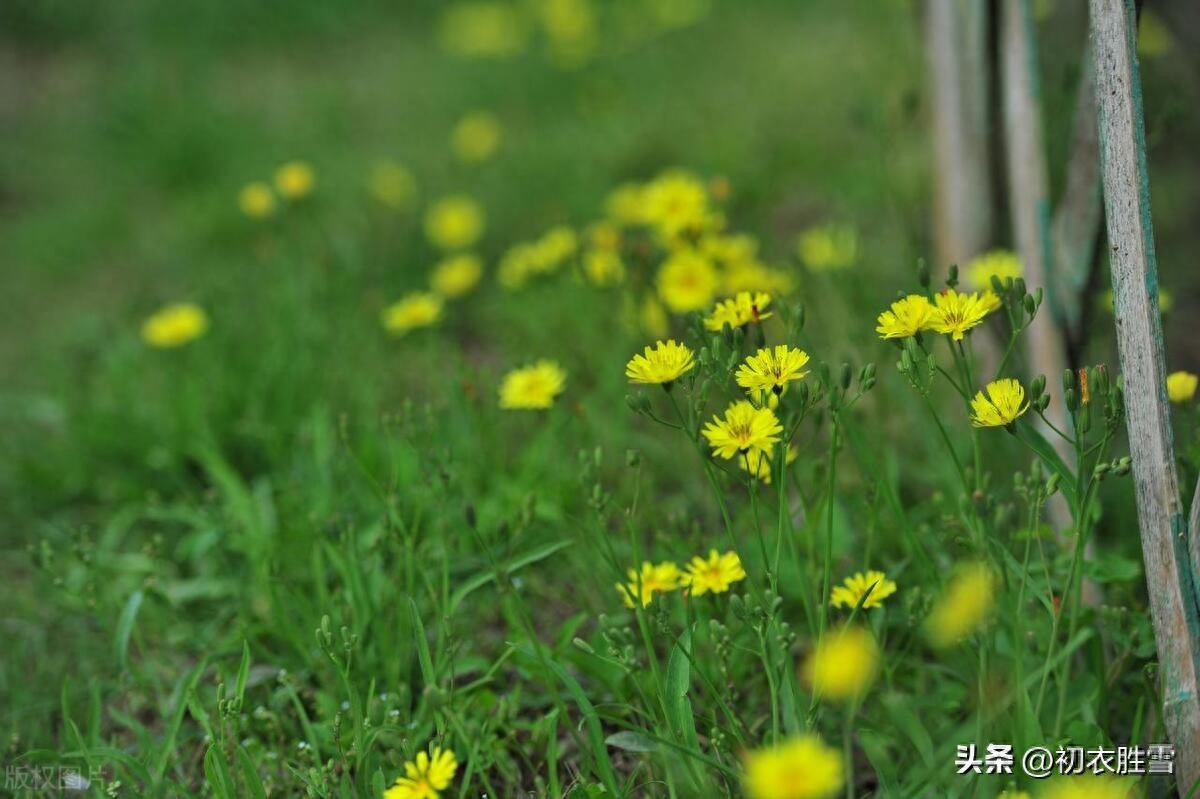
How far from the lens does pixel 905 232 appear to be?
103 inches

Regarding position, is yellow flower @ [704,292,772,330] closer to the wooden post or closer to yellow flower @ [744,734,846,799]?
the wooden post

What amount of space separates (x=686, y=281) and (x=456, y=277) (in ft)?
2.79

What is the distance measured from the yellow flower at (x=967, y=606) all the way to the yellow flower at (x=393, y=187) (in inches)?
88.8

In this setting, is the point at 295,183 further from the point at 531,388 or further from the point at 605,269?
the point at 531,388

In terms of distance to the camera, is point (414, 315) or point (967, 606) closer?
point (967, 606)

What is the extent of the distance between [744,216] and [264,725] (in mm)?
1991

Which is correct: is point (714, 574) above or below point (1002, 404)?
below

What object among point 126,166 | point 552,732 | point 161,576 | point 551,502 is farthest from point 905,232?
point 126,166

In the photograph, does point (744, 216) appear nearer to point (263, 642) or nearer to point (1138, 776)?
point (263, 642)

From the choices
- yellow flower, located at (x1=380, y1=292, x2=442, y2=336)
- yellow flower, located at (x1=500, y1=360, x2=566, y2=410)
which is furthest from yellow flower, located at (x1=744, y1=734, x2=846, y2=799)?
yellow flower, located at (x1=380, y1=292, x2=442, y2=336)

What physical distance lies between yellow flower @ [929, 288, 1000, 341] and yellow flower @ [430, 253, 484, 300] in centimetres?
160

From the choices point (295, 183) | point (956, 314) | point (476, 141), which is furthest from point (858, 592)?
point (476, 141)

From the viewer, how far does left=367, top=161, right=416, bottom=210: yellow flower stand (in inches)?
127

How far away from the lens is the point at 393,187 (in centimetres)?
322
